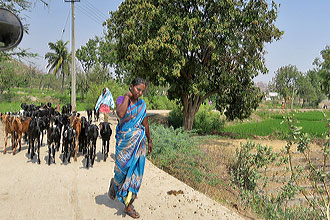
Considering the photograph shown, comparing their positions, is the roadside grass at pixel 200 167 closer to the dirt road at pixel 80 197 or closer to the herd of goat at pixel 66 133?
the dirt road at pixel 80 197

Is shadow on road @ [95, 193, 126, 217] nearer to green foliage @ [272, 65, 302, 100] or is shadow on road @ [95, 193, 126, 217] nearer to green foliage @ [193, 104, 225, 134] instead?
green foliage @ [193, 104, 225, 134]

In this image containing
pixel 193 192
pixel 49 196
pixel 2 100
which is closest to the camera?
pixel 49 196

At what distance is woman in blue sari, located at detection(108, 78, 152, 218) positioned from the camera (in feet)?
13.0

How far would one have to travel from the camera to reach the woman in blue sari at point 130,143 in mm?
3961

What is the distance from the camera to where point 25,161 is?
702 centimetres

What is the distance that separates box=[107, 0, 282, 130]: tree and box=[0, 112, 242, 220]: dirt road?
6.74 m

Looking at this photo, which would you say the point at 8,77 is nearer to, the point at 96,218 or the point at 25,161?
the point at 25,161

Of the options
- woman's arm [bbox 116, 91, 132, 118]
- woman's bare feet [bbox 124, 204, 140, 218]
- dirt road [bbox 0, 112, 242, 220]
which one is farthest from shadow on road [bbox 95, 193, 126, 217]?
woman's arm [bbox 116, 91, 132, 118]

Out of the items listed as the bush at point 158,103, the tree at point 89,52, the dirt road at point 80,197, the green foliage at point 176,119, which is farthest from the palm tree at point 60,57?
the dirt road at point 80,197

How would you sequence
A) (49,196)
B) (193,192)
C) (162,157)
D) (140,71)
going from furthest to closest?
(140,71) → (162,157) → (193,192) → (49,196)

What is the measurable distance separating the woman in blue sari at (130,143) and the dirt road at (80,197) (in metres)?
0.51

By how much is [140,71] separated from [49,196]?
971 cm

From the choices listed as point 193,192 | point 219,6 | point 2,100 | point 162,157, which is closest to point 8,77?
point 2,100

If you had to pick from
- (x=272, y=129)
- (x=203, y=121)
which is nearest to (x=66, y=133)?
(x=203, y=121)
